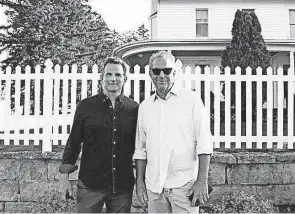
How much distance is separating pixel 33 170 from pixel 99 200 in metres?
2.90

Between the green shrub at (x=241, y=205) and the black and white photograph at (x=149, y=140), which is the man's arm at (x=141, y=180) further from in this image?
the green shrub at (x=241, y=205)

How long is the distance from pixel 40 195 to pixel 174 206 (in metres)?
3.33

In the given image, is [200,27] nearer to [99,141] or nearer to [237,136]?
[237,136]

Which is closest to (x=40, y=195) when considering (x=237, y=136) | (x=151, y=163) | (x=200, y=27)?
(x=237, y=136)

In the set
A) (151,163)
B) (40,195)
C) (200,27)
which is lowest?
(40,195)

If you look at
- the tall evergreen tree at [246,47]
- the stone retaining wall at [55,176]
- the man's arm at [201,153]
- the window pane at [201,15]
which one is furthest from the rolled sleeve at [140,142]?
the window pane at [201,15]

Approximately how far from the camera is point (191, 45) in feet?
48.5

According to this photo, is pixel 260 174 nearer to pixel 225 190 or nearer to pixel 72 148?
pixel 225 190

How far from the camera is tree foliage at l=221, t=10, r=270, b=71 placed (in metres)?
12.8

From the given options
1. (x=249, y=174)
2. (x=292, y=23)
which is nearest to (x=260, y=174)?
(x=249, y=174)

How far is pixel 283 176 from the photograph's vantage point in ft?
18.7

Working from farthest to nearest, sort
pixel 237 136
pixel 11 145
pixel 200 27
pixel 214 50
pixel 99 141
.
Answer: pixel 200 27 < pixel 214 50 < pixel 11 145 < pixel 237 136 < pixel 99 141

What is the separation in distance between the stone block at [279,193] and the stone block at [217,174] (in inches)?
20.1

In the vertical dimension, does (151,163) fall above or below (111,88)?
below
